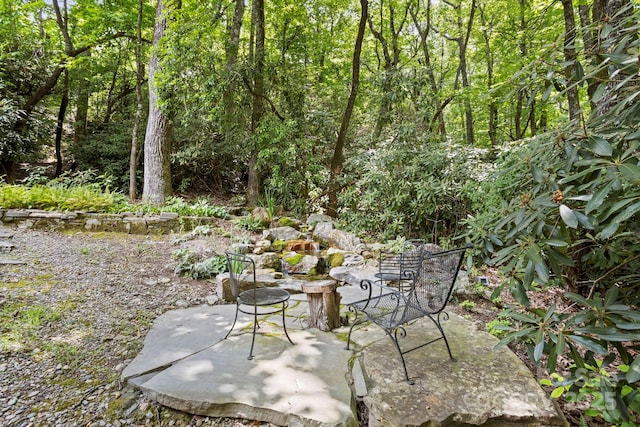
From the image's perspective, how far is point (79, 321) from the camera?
9.07 feet

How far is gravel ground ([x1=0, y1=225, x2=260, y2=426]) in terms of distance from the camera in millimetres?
1844

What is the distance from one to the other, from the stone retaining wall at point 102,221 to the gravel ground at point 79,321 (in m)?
0.24

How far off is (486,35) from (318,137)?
669cm

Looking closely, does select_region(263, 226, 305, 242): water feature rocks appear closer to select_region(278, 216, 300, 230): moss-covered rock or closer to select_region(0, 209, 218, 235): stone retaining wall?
select_region(278, 216, 300, 230): moss-covered rock

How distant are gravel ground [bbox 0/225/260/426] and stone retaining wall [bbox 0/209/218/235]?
0.78 ft

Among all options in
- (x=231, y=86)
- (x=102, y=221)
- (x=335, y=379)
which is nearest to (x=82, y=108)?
(x=102, y=221)

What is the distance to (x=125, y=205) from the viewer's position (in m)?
6.08

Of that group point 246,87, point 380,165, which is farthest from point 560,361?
point 246,87

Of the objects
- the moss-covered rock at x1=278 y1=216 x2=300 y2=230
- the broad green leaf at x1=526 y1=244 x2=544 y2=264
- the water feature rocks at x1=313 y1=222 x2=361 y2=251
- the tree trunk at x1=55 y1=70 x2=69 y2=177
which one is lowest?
the water feature rocks at x1=313 y1=222 x2=361 y2=251

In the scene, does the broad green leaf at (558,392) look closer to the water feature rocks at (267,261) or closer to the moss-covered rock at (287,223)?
the water feature rocks at (267,261)

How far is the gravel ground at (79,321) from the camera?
1844mm

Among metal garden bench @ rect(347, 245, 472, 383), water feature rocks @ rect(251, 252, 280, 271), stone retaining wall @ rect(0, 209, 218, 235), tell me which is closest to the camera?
metal garden bench @ rect(347, 245, 472, 383)

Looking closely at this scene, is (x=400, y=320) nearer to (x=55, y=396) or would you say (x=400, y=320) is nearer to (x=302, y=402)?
(x=302, y=402)

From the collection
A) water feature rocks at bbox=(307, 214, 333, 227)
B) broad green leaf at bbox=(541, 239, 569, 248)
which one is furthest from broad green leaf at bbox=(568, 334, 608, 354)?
water feature rocks at bbox=(307, 214, 333, 227)
